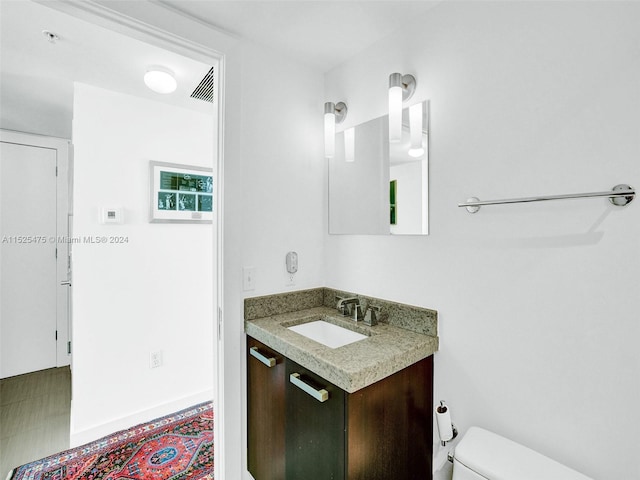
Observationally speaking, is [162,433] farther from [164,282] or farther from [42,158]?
[42,158]

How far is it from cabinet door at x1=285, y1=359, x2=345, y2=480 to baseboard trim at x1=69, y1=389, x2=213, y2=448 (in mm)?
1446

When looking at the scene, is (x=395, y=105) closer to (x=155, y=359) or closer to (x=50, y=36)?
(x=50, y=36)

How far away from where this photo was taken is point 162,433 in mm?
2029

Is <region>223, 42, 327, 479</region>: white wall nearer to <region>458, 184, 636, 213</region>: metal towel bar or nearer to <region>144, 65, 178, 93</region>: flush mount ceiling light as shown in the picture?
<region>144, 65, 178, 93</region>: flush mount ceiling light

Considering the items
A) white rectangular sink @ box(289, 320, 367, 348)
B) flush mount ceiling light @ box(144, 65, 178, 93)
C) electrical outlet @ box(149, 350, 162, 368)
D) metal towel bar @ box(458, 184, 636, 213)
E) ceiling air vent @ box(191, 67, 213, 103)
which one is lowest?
electrical outlet @ box(149, 350, 162, 368)

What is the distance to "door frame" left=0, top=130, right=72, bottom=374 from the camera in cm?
297

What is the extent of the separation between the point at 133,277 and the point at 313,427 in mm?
1678

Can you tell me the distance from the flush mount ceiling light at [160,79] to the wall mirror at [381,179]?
1.02 m

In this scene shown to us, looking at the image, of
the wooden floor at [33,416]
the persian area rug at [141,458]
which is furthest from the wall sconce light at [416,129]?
the wooden floor at [33,416]

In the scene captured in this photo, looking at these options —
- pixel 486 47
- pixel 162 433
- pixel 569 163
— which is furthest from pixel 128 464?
pixel 486 47

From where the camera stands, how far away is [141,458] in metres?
1.80

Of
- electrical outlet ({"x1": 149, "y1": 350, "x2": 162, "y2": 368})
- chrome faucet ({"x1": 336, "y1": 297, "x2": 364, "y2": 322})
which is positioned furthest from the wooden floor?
chrome faucet ({"x1": 336, "y1": 297, "x2": 364, "y2": 322})

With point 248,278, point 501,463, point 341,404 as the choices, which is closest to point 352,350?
point 341,404

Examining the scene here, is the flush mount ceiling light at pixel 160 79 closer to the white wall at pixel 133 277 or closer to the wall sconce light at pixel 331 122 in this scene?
the white wall at pixel 133 277
